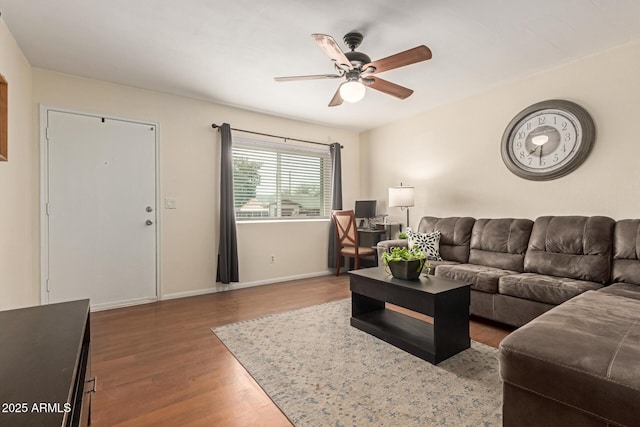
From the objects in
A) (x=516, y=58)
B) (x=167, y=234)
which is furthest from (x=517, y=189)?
(x=167, y=234)

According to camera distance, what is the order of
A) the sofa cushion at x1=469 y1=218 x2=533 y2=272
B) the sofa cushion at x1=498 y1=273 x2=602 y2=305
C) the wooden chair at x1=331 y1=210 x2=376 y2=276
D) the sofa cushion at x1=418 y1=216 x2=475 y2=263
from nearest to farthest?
1. the sofa cushion at x1=498 y1=273 x2=602 y2=305
2. the sofa cushion at x1=469 y1=218 x2=533 y2=272
3. the sofa cushion at x1=418 y1=216 x2=475 y2=263
4. the wooden chair at x1=331 y1=210 x2=376 y2=276

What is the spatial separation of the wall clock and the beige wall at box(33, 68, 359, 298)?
9.70ft

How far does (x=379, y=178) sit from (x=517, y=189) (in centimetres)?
218

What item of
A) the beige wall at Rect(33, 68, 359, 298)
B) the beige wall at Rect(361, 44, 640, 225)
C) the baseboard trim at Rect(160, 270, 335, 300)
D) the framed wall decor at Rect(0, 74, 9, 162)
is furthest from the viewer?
the baseboard trim at Rect(160, 270, 335, 300)

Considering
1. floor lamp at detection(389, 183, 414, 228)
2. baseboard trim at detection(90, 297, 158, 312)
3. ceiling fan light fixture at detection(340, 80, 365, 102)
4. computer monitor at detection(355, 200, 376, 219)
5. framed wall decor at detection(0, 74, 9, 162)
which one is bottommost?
baseboard trim at detection(90, 297, 158, 312)

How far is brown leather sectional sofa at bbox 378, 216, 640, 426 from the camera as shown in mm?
1127

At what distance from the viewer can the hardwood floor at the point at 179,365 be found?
62.7 inches

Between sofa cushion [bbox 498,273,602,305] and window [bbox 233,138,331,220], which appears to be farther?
window [bbox 233,138,331,220]

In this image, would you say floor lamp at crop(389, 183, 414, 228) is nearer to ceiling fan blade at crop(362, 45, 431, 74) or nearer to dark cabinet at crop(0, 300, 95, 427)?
ceiling fan blade at crop(362, 45, 431, 74)

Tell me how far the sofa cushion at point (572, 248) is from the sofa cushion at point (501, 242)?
0.30 ft

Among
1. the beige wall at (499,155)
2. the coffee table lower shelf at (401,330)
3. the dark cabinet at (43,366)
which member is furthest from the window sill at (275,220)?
the dark cabinet at (43,366)

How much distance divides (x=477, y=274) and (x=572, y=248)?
0.83 m

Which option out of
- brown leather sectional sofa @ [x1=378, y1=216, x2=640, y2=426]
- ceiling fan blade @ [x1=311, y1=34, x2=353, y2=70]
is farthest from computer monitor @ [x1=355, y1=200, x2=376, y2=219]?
ceiling fan blade @ [x1=311, y1=34, x2=353, y2=70]

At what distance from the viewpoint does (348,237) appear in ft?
15.2
